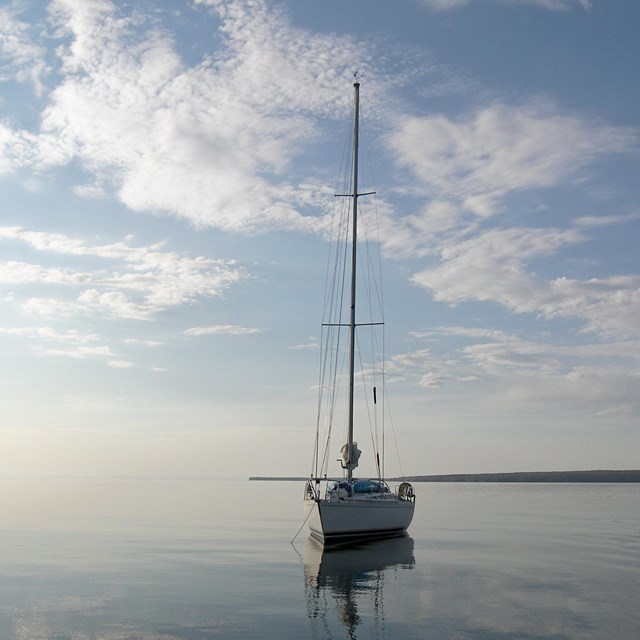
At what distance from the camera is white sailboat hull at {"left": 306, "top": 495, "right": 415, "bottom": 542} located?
4016cm

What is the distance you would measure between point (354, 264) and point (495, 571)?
21.5 meters

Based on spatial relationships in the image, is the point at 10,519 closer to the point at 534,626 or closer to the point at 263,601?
the point at 263,601

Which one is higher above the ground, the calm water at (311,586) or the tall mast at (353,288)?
the tall mast at (353,288)

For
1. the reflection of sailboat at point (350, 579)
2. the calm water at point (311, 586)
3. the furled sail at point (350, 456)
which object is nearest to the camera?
the calm water at point (311, 586)

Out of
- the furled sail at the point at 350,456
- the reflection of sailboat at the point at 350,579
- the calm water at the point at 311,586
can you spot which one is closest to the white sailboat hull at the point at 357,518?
the reflection of sailboat at the point at 350,579

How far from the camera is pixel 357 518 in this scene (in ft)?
135

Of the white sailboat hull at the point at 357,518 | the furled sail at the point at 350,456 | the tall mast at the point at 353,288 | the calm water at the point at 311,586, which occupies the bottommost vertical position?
the calm water at the point at 311,586

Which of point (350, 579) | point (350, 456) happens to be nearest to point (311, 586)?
point (350, 579)

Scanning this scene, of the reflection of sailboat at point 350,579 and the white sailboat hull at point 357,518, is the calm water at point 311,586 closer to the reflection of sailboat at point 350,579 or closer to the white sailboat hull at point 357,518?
the reflection of sailboat at point 350,579

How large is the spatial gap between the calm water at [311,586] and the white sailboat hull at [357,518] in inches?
47.8

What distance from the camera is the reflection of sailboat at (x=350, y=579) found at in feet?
76.4

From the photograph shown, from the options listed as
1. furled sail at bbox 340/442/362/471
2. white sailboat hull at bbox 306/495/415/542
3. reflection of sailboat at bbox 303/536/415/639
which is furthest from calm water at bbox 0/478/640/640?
furled sail at bbox 340/442/362/471

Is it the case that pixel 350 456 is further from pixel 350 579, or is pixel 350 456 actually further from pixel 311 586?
pixel 311 586

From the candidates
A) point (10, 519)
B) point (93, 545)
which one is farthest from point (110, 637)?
point (10, 519)
